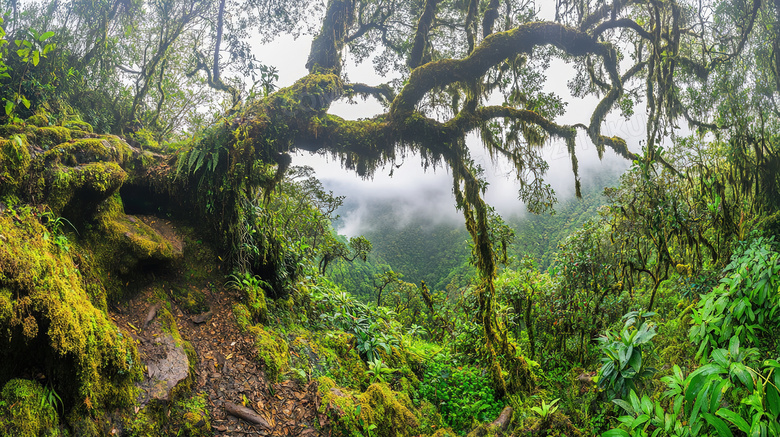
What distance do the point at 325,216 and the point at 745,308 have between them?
33.5 ft

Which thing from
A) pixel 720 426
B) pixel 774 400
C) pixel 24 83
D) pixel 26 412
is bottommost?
pixel 26 412

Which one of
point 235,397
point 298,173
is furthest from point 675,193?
point 298,173

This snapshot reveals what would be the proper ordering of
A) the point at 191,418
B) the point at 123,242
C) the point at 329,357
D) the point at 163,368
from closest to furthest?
the point at 191,418, the point at 163,368, the point at 123,242, the point at 329,357

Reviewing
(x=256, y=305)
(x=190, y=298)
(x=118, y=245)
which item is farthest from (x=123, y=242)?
(x=256, y=305)

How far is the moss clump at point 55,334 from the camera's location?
2.79m

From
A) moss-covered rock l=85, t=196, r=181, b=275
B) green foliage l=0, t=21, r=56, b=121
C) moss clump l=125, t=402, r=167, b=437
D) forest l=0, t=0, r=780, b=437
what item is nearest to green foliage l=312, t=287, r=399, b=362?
forest l=0, t=0, r=780, b=437

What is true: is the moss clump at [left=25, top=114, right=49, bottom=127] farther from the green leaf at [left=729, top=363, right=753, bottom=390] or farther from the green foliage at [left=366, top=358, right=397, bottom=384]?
the green leaf at [left=729, top=363, right=753, bottom=390]

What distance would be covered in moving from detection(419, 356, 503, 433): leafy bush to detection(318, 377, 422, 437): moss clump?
90cm

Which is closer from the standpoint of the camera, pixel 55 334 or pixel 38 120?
pixel 55 334

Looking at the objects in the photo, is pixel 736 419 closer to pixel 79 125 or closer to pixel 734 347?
pixel 734 347

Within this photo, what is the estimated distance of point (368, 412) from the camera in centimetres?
423

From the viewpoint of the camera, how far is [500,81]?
956 cm

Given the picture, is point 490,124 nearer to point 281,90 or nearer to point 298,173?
point 281,90

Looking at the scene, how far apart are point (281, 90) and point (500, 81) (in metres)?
5.74
